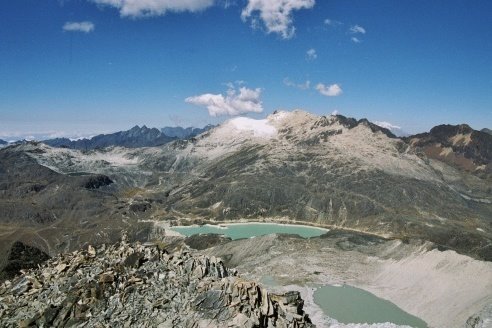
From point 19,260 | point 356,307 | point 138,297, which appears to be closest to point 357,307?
→ point 356,307

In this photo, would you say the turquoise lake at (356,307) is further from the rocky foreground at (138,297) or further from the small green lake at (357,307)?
the rocky foreground at (138,297)

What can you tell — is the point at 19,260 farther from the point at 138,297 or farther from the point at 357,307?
the point at 138,297

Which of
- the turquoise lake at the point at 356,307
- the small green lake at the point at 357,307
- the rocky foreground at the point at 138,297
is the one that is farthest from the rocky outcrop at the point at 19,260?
the small green lake at the point at 357,307

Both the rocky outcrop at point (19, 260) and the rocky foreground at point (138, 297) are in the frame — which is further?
the rocky outcrop at point (19, 260)


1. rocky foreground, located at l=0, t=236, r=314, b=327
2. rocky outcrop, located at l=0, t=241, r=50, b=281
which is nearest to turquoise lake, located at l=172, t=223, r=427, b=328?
rocky foreground, located at l=0, t=236, r=314, b=327

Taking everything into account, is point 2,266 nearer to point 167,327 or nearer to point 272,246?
point 272,246

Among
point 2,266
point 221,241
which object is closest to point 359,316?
point 2,266
